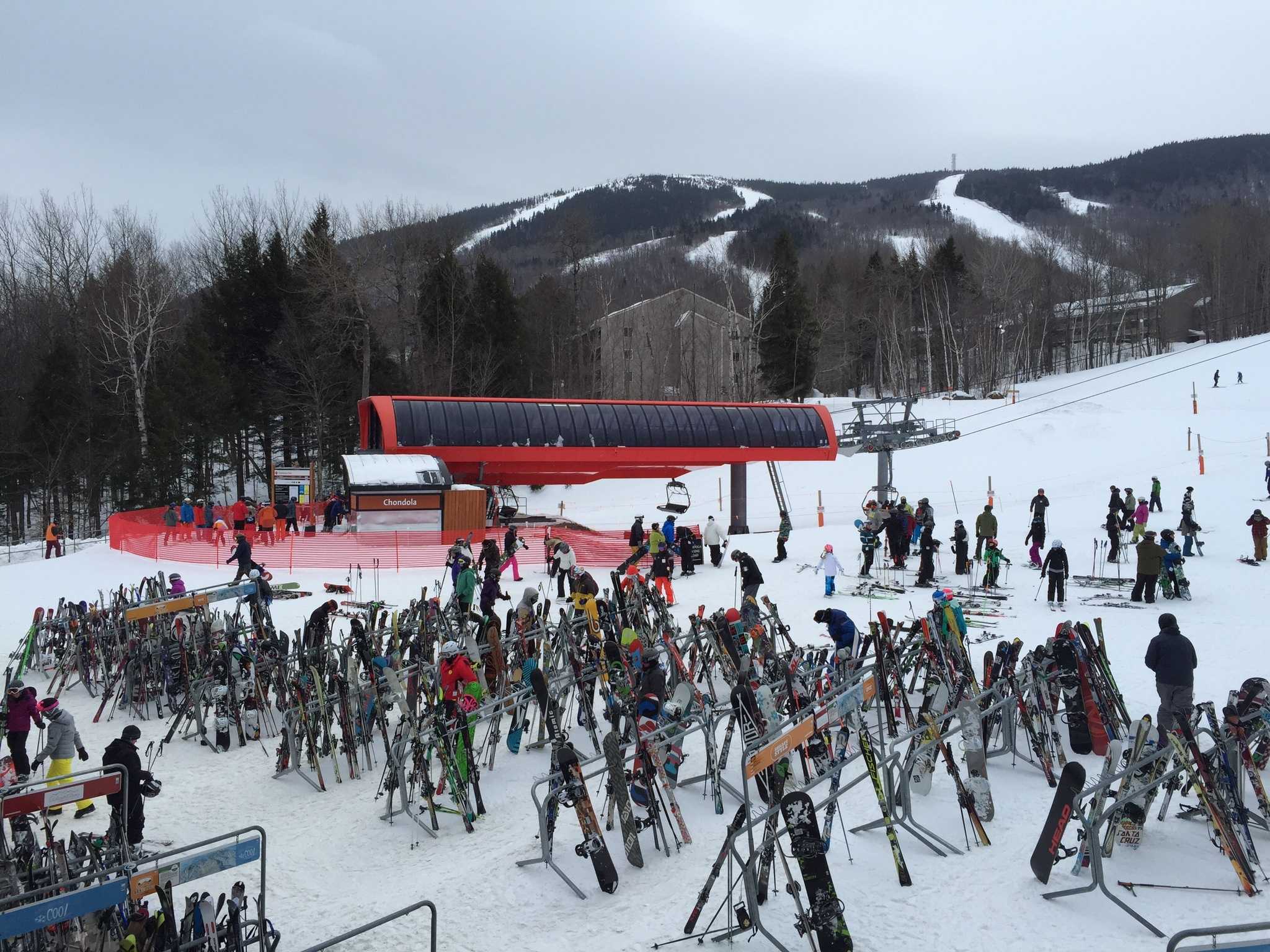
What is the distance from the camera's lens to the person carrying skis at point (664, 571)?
16875 millimetres

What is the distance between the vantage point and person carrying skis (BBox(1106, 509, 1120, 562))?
18.2m

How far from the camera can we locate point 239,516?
906 inches

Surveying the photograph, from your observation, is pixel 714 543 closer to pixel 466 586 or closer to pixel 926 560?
pixel 926 560

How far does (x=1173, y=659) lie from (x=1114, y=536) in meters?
10.5

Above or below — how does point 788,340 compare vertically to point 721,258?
below

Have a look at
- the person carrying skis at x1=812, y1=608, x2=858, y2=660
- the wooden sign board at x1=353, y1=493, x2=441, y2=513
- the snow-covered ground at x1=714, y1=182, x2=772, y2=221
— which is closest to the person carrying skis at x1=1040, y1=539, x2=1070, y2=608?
the person carrying skis at x1=812, y1=608, x2=858, y2=660

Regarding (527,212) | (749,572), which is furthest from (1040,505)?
(527,212)

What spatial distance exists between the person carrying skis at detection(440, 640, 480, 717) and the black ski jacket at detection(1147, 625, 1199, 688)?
21.6 ft

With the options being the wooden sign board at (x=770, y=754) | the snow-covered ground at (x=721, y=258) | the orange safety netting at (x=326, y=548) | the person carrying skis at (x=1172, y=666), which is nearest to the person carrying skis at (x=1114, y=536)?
the orange safety netting at (x=326, y=548)

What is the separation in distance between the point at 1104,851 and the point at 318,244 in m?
41.4

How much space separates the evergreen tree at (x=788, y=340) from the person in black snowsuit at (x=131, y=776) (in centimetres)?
4789

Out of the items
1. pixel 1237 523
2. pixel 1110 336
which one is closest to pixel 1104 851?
pixel 1237 523

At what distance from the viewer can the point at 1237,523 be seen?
2117 cm

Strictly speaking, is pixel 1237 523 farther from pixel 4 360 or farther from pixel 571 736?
pixel 4 360
